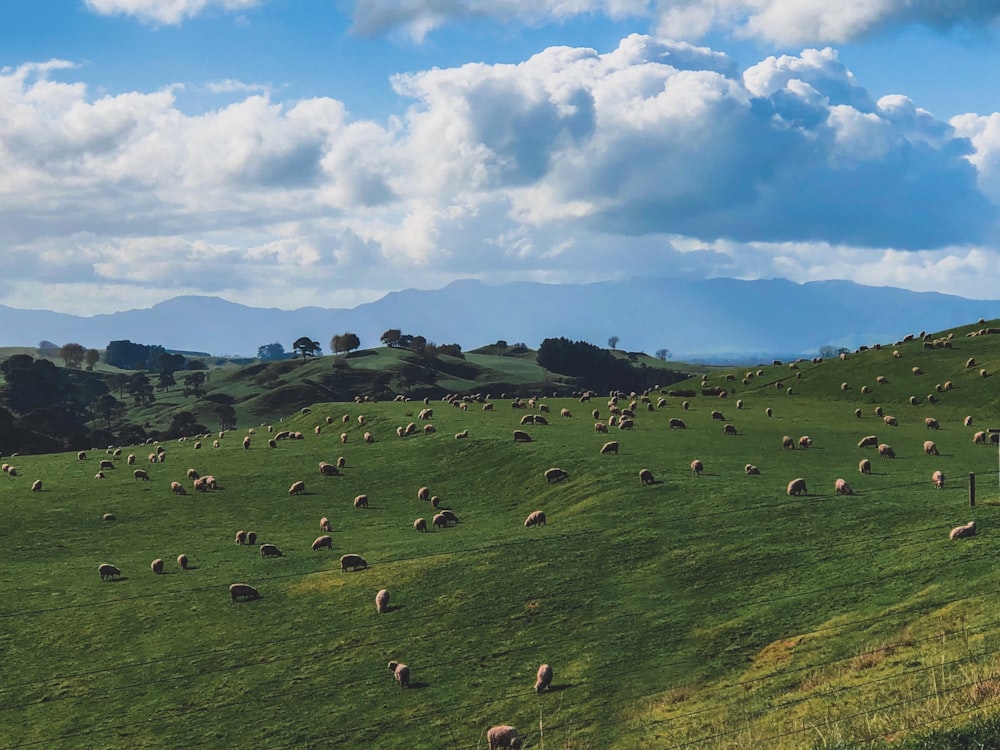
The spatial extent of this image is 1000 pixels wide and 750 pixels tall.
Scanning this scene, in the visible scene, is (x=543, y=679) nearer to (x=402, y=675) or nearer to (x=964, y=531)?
(x=402, y=675)

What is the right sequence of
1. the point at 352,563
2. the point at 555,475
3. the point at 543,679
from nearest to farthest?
the point at 543,679 < the point at 352,563 < the point at 555,475

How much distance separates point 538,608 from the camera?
3819 centimetres

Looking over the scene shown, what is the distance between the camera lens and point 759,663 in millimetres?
30234

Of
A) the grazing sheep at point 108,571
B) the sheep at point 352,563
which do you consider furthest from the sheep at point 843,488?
the grazing sheep at point 108,571

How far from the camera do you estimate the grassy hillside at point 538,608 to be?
27.7 meters

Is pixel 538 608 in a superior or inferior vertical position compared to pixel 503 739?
superior

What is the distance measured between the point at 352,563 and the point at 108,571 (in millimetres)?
13256

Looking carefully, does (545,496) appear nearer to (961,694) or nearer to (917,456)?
(917,456)

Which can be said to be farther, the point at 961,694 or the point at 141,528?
the point at 141,528

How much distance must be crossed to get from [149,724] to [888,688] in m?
23.6

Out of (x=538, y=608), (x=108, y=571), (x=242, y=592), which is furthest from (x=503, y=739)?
(x=108, y=571)

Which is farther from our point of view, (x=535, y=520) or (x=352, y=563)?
(x=535, y=520)

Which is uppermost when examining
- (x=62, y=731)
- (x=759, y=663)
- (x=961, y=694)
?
(x=961, y=694)

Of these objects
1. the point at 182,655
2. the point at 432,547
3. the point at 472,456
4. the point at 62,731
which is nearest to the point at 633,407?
the point at 472,456
